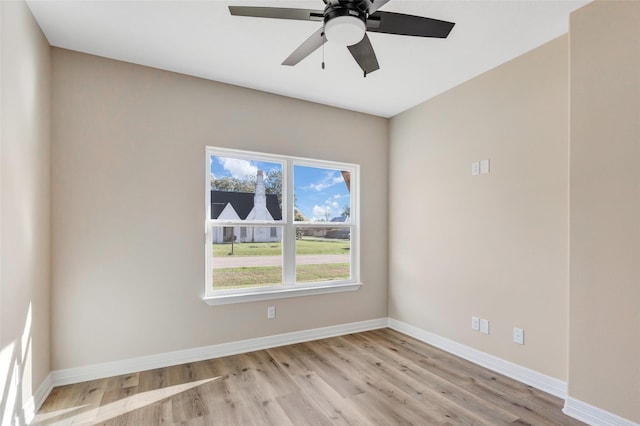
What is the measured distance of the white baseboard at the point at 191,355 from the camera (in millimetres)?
2648

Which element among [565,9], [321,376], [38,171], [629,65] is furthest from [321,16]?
[321,376]

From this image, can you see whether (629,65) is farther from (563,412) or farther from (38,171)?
(38,171)

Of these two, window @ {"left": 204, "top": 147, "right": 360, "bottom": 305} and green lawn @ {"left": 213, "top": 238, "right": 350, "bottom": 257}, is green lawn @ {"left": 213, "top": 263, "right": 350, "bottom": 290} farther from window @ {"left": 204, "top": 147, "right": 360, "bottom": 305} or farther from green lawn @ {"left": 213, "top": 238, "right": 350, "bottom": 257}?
green lawn @ {"left": 213, "top": 238, "right": 350, "bottom": 257}

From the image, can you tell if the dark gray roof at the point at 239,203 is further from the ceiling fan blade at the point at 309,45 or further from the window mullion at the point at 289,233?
the ceiling fan blade at the point at 309,45

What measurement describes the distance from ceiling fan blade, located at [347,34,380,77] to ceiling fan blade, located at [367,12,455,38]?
0.37 feet

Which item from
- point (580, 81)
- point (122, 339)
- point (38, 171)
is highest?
point (580, 81)

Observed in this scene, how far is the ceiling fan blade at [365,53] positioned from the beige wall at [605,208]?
1.46m

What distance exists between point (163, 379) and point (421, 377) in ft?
7.25

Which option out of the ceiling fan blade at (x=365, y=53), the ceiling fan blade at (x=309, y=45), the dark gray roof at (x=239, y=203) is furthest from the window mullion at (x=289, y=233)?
the ceiling fan blade at (x=365, y=53)

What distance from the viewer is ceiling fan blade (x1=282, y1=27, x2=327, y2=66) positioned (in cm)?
180

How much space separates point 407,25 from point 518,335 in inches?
102

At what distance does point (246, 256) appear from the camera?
345cm

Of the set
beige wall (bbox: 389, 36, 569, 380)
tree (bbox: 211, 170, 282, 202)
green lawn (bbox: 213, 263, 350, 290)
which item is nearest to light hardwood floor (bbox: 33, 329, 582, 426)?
beige wall (bbox: 389, 36, 569, 380)

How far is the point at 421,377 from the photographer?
2777 mm
